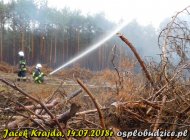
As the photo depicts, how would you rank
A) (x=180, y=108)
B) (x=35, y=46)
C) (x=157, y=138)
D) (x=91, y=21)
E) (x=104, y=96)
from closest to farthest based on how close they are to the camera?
(x=157, y=138) → (x=180, y=108) → (x=104, y=96) → (x=35, y=46) → (x=91, y=21)

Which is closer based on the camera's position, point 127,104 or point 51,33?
point 127,104

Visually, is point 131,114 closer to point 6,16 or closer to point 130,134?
point 130,134

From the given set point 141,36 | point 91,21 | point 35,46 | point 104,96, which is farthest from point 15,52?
point 104,96

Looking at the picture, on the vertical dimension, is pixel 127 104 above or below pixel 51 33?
below

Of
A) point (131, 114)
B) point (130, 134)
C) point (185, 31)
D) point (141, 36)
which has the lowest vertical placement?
point (130, 134)

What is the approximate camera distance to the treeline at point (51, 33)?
127ft

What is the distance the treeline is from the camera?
38812 mm

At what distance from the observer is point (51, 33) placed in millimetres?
43156

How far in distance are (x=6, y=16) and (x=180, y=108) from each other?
1409 inches

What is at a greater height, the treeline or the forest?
the treeline

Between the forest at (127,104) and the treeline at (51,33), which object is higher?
the treeline at (51,33)

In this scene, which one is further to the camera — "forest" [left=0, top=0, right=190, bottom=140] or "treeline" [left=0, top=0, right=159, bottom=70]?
"treeline" [left=0, top=0, right=159, bottom=70]

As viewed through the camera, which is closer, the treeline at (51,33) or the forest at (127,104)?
the forest at (127,104)

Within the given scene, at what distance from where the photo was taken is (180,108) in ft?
14.1
